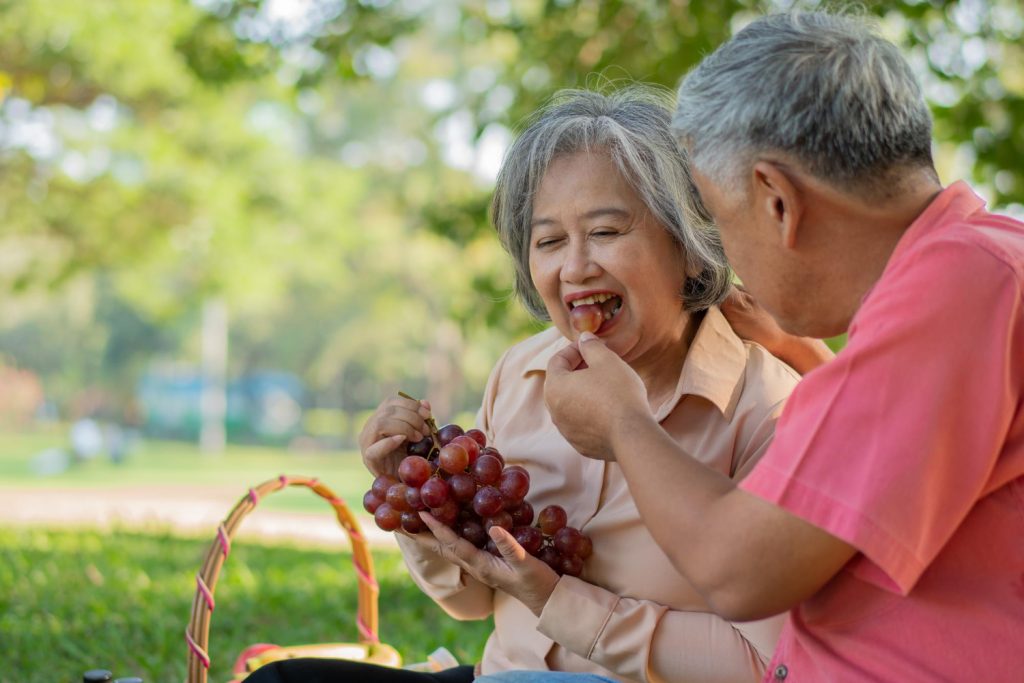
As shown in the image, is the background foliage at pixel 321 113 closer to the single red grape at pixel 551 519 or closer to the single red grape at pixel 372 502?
the single red grape at pixel 551 519

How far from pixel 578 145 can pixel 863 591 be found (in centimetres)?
137

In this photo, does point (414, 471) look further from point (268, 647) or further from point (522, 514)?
point (268, 647)

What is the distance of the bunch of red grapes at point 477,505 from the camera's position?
8.05ft

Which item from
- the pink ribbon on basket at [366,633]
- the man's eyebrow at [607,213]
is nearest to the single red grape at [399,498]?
the man's eyebrow at [607,213]

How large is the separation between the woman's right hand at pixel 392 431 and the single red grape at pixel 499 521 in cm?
34

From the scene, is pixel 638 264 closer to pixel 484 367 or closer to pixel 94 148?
pixel 94 148

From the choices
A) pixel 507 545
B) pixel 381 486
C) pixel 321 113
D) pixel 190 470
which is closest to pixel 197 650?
pixel 381 486

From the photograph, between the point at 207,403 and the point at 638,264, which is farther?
the point at 207,403

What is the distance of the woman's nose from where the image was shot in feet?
8.61

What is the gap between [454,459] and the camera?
248cm

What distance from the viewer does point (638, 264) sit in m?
2.62

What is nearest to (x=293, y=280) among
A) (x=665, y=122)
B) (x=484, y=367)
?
(x=484, y=367)

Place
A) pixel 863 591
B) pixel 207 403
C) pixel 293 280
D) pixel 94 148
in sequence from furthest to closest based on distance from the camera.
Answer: pixel 293 280
pixel 207 403
pixel 94 148
pixel 863 591

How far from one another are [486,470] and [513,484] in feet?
0.22
